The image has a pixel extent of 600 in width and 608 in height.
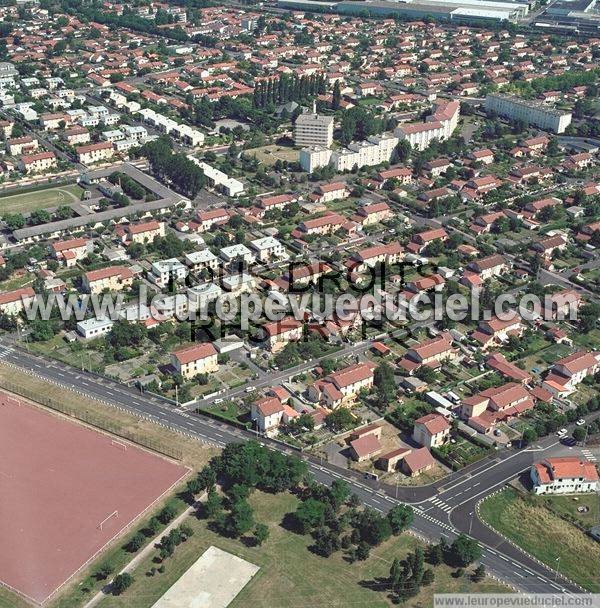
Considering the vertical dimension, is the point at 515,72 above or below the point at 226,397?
above

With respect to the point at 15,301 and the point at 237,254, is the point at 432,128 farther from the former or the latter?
the point at 15,301

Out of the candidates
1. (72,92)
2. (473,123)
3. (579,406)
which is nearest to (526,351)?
(579,406)

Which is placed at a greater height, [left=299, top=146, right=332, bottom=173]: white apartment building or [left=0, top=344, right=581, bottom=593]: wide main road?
[left=299, top=146, right=332, bottom=173]: white apartment building

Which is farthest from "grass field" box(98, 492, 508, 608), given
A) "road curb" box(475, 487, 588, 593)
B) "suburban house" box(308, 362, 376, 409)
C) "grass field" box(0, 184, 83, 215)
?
"grass field" box(0, 184, 83, 215)

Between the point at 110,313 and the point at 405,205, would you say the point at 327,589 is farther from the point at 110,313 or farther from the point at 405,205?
the point at 405,205

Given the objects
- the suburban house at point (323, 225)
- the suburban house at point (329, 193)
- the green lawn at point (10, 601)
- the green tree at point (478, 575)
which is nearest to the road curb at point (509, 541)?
the green tree at point (478, 575)

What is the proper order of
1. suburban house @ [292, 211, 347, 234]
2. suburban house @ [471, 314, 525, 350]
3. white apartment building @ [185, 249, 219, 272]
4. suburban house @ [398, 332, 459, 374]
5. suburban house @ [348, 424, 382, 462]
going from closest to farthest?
suburban house @ [348, 424, 382, 462]
suburban house @ [398, 332, 459, 374]
suburban house @ [471, 314, 525, 350]
white apartment building @ [185, 249, 219, 272]
suburban house @ [292, 211, 347, 234]

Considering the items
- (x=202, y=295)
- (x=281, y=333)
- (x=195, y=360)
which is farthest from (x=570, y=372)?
(x=202, y=295)

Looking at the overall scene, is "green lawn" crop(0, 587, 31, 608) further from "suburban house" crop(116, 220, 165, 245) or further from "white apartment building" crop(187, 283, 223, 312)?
"suburban house" crop(116, 220, 165, 245)
